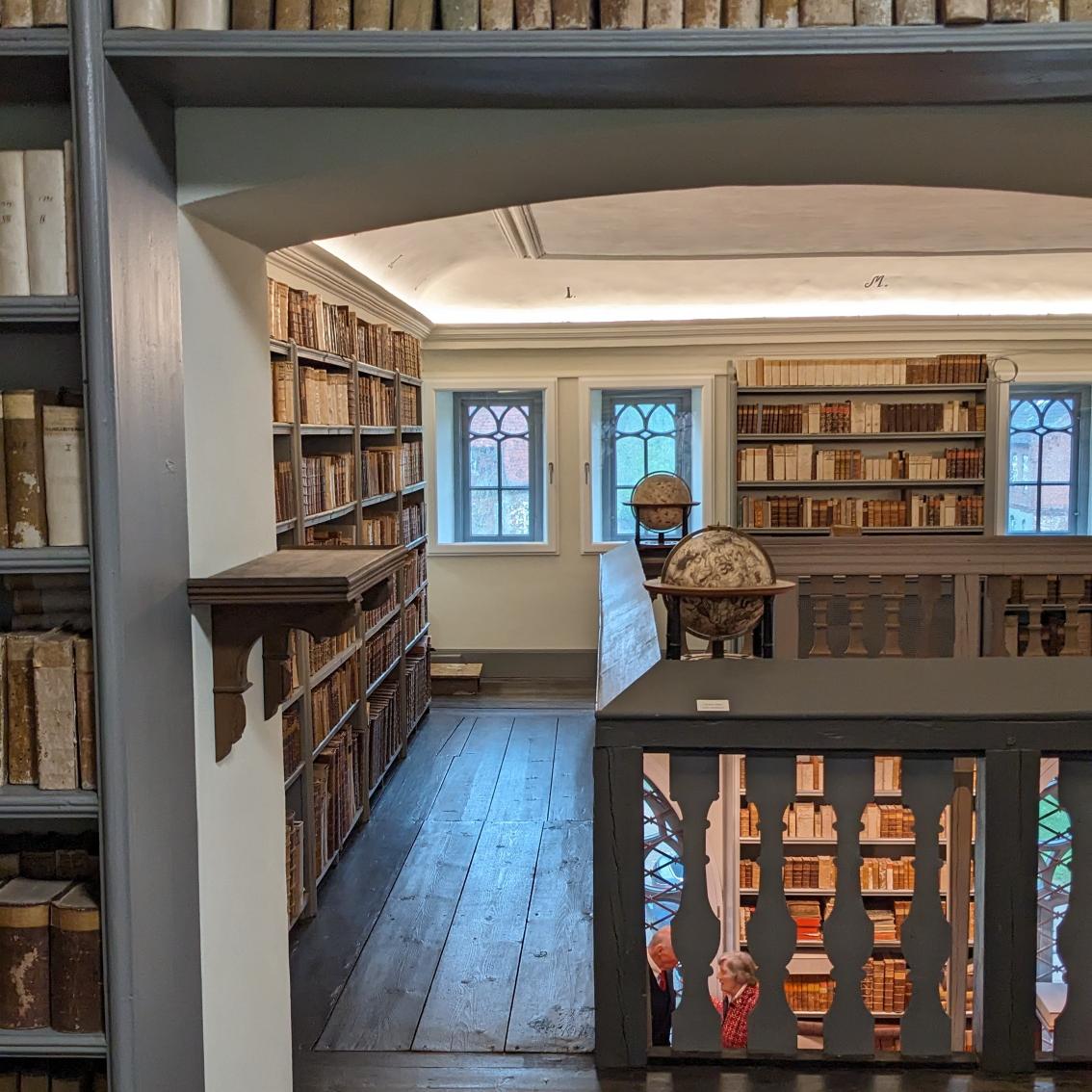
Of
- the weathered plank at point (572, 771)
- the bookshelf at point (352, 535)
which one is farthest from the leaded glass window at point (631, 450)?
the weathered plank at point (572, 771)

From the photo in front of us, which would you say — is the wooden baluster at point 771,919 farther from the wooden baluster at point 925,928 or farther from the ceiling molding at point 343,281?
the ceiling molding at point 343,281

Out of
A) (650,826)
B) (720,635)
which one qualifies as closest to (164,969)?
(720,635)

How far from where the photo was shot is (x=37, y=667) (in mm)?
1710

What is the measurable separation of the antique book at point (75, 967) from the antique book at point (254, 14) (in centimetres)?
140

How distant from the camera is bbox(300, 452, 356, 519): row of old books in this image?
4590 millimetres

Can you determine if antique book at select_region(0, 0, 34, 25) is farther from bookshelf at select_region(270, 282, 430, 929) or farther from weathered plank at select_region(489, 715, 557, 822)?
weathered plank at select_region(489, 715, 557, 822)

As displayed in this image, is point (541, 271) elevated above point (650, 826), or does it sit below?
above

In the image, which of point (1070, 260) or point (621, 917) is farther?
point (1070, 260)

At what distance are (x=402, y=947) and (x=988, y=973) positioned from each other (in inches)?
86.4

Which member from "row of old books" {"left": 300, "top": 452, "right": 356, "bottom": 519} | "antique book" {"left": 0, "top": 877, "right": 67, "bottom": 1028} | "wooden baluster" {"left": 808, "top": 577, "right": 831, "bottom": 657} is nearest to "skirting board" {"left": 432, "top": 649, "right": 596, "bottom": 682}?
"wooden baluster" {"left": 808, "top": 577, "right": 831, "bottom": 657}

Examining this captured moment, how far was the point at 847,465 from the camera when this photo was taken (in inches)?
325

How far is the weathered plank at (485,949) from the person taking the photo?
317 centimetres

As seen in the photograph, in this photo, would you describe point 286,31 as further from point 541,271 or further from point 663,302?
point 663,302

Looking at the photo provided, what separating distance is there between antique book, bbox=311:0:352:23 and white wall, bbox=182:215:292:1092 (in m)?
0.46
